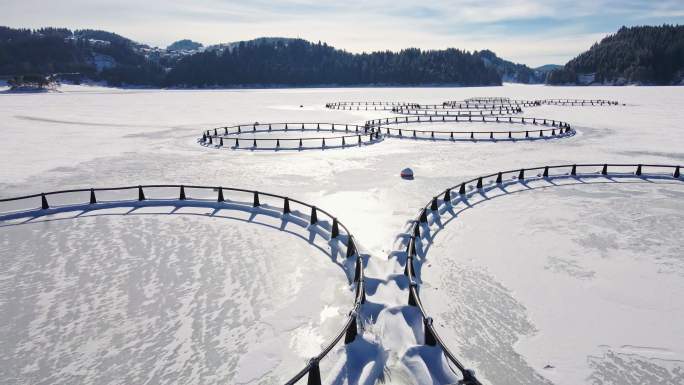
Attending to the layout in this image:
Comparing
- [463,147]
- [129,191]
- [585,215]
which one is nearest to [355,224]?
[585,215]

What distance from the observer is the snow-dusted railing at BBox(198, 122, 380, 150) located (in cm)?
3634

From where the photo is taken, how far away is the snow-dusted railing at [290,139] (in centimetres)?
3634

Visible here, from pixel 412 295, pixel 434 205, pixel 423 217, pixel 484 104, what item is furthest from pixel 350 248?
pixel 484 104

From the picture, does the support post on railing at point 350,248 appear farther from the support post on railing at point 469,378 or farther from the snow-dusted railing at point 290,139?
the snow-dusted railing at point 290,139

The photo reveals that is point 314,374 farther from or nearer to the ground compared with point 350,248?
nearer to the ground

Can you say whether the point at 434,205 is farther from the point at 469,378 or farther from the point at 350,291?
the point at 469,378

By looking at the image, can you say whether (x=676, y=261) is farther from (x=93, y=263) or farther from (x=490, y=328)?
(x=93, y=263)

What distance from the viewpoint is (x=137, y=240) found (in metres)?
14.6

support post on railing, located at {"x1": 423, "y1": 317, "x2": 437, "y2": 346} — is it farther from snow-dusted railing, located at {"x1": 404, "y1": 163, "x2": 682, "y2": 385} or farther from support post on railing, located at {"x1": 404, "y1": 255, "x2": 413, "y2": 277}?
snow-dusted railing, located at {"x1": 404, "y1": 163, "x2": 682, "y2": 385}

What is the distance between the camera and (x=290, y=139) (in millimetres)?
37500

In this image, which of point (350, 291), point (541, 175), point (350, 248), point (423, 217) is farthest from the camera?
point (541, 175)

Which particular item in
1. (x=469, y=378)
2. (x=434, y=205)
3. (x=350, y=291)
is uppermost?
(x=434, y=205)

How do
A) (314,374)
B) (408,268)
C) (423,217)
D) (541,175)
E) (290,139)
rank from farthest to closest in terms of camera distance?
(290,139) < (541,175) < (423,217) < (408,268) < (314,374)

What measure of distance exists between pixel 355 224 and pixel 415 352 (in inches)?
325
